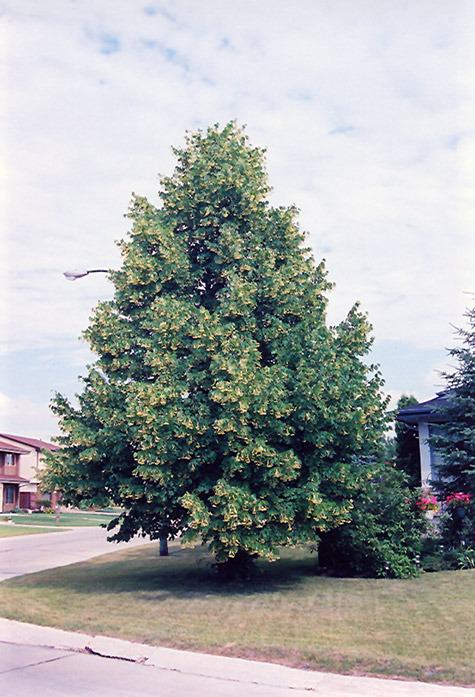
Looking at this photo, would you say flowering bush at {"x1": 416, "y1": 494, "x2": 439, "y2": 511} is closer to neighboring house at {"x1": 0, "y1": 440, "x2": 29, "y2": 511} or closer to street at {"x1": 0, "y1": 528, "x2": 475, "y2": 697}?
street at {"x1": 0, "y1": 528, "x2": 475, "y2": 697}

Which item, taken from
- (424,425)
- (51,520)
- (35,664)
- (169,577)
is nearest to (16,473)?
(51,520)

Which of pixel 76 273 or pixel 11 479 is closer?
pixel 76 273

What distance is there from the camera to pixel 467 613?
33.9 feet

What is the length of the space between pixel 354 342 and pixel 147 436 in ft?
16.8

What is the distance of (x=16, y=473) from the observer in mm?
61656

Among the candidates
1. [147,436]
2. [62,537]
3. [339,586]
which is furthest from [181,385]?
[62,537]

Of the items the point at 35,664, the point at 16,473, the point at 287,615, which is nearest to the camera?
the point at 35,664

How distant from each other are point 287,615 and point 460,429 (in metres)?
7.49

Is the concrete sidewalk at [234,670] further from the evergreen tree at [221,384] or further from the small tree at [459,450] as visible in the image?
the small tree at [459,450]

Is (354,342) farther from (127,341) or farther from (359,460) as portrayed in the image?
(127,341)

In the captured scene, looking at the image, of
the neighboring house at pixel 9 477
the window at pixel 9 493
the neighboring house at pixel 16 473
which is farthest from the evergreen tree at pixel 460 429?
the window at pixel 9 493

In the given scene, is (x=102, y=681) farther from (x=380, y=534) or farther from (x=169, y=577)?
(x=169, y=577)

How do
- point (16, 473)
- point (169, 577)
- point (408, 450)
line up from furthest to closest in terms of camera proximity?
point (16, 473)
point (408, 450)
point (169, 577)

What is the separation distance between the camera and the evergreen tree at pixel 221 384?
12.5 meters
